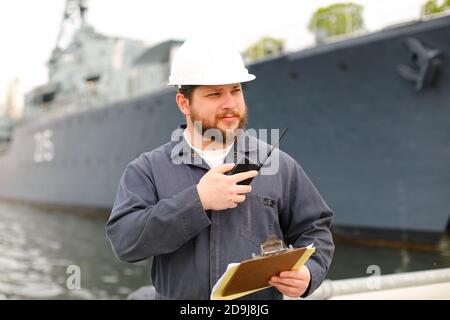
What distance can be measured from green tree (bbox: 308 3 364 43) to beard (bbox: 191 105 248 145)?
284 inches

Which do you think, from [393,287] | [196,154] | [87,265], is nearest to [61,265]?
[87,265]

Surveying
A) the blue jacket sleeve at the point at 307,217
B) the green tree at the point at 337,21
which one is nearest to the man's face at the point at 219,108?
the blue jacket sleeve at the point at 307,217

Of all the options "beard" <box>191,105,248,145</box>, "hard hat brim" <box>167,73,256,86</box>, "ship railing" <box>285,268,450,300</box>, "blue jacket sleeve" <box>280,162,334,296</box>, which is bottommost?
"ship railing" <box>285,268,450,300</box>

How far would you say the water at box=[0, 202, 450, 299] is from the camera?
233 inches

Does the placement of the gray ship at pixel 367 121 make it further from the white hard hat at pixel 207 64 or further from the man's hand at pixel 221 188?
the man's hand at pixel 221 188

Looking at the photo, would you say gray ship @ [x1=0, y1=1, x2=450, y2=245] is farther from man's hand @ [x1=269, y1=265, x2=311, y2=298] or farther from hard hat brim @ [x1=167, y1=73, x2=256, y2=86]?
hard hat brim @ [x1=167, y1=73, x2=256, y2=86]

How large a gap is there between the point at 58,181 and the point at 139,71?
15.0 feet

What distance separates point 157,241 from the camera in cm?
125

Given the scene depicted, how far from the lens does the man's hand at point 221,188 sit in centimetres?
119

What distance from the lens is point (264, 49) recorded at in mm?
9109

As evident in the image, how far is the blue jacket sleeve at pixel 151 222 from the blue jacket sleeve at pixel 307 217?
338mm

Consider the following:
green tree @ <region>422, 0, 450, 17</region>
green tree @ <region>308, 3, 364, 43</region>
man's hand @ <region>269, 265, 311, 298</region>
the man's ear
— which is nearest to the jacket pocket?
man's hand @ <region>269, 265, 311, 298</region>
